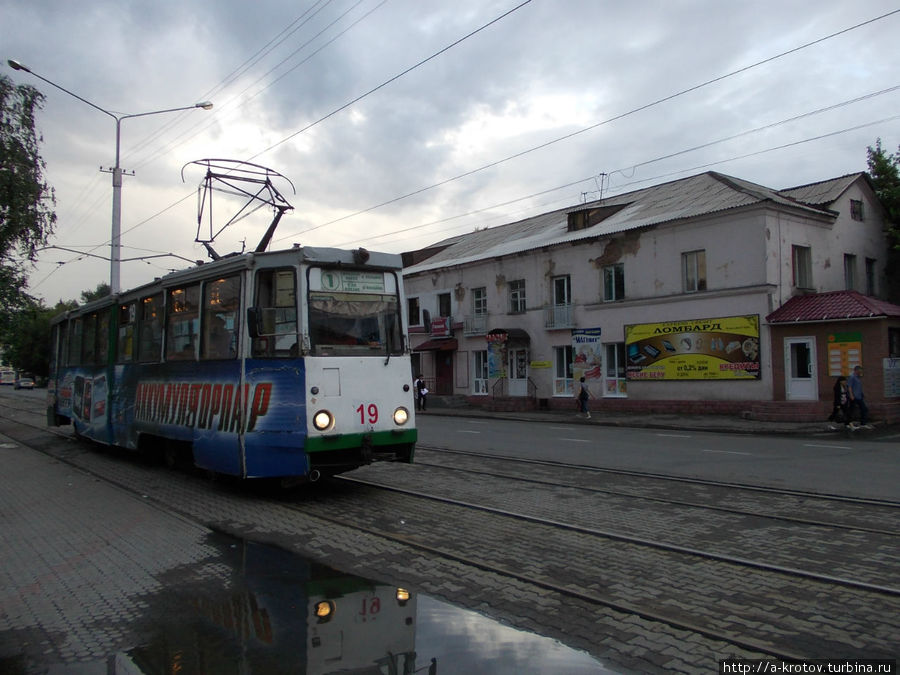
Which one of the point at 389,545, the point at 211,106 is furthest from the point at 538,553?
the point at 211,106

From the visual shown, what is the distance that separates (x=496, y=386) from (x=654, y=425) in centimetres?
1139

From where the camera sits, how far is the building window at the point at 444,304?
121 feet

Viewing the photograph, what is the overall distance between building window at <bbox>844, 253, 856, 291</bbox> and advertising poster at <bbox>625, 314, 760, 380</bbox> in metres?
6.52

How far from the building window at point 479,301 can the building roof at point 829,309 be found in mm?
14550

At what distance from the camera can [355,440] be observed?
852 centimetres

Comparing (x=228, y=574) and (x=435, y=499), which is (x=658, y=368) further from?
(x=228, y=574)

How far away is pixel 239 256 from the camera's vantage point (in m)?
8.97

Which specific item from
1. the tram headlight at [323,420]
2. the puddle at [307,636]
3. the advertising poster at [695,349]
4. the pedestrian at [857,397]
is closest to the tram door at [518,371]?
the advertising poster at [695,349]

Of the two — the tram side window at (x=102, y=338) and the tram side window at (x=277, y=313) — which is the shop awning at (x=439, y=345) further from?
the tram side window at (x=277, y=313)

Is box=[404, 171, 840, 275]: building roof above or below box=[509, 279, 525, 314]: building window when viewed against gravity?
above

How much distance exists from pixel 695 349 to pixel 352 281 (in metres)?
18.9

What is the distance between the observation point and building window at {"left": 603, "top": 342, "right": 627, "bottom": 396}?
27.8 m

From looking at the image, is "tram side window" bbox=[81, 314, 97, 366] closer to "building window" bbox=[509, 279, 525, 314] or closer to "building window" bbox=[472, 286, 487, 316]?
"building window" bbox=[509, 279, 525, 314]

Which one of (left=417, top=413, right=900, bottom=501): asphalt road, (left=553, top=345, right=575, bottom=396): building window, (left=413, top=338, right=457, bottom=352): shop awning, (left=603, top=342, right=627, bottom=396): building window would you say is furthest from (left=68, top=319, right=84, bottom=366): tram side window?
(left=413, top=338, right=457, bottom=352): shop awning
